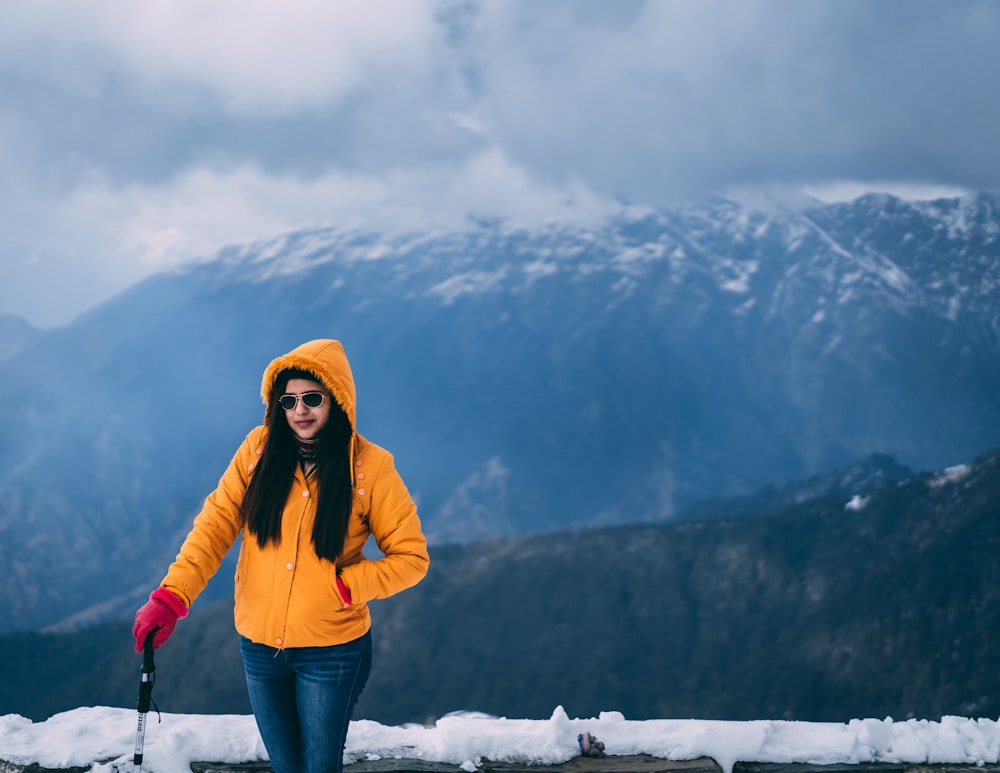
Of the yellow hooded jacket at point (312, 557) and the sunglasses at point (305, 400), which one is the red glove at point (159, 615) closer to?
the yellow hooded jacket at point (312, 557)

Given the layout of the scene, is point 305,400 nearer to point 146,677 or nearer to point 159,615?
point 159,615

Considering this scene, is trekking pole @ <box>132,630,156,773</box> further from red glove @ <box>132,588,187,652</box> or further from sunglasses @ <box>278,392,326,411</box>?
sunglasses @ <box>278,392,326,411</box>

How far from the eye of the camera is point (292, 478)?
12.4ft

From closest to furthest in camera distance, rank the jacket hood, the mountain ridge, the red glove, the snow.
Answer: the red glove
the jacket hood
the snow
the mountain ridge

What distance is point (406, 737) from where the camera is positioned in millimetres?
5090

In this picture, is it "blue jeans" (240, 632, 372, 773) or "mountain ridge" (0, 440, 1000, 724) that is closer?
"blue jeans" (240, 632, 372, 773)

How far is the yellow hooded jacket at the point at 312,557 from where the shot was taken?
364 cm

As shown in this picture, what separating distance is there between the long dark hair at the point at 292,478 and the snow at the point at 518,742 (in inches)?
74.8

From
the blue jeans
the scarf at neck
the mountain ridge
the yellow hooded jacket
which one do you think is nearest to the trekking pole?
the yellow hooded jacket

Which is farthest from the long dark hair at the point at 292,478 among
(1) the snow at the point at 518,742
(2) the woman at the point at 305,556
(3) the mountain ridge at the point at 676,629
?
(3) the mountain ridge at the point at 676,629

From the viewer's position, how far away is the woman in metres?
3.65

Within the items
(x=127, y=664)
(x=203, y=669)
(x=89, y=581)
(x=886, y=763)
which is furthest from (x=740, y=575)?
(x=89, y=581)

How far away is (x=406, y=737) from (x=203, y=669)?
10236 cm

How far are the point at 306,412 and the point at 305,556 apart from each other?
0.63 m
